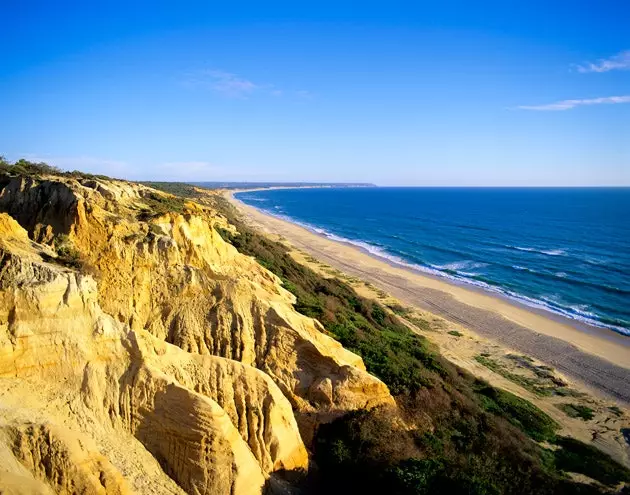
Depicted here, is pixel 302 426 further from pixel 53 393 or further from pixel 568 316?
pixel 568 316

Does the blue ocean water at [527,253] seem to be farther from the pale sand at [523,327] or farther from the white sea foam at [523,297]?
the pale sand at [523,327]

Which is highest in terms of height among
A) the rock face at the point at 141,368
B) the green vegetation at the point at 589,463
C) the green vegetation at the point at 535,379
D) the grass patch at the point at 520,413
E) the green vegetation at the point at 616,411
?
the rock face at the point at 141,368

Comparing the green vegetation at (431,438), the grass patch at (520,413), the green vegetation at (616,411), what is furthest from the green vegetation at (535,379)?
the green vegetation at (431,438)

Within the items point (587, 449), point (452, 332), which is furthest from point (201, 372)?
point (452, 332)

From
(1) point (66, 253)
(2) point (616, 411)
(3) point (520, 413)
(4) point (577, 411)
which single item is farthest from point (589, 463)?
(1) point (66, 253)

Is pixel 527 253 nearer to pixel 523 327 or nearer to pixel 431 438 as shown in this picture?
pixel 523 327

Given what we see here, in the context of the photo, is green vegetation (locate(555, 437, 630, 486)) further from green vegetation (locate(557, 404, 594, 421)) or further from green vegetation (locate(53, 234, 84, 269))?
green vegetation (locate(53, 234, 84, 269))
